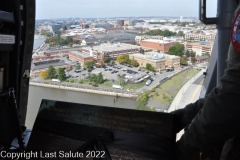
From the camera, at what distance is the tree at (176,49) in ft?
8.69

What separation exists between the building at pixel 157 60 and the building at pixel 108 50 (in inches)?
3.0

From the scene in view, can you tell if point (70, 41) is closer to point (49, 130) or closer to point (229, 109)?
point (49, 130)

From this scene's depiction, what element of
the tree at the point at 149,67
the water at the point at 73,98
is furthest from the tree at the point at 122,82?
the tree at the point at 149,67

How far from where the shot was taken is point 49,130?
1.36m

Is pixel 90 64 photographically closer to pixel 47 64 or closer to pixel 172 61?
pixel 47 64

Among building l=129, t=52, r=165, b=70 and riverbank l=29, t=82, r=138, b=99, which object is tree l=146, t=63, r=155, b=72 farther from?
riverbank l=29, t=82, r=138, b=99

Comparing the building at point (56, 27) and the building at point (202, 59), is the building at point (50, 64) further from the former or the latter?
the building at point (202, 59)

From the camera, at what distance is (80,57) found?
266cm

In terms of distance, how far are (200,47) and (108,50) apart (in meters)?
0.92

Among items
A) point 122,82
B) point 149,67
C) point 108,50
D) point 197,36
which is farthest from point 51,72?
point 197,36

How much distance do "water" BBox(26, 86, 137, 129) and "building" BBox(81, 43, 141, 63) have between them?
1.19ft

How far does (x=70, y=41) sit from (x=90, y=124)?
1582mm
